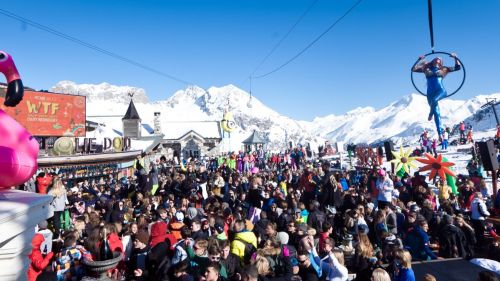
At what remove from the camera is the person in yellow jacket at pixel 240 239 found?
19.0ft

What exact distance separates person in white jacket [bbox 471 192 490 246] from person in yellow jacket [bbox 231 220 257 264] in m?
5.47

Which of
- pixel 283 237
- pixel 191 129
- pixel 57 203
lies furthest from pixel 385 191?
pixel 191 129

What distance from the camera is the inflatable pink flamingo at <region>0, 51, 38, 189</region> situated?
2.49m

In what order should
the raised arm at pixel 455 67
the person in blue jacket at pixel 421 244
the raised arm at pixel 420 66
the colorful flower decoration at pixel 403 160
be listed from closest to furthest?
the person in blue jacket at pixel 421 244 < the raised arm at pixel 455 67 < the raised arm at pixel 420 66 < the colorful flower decoration at pixel 403 160

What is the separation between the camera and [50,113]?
2569cm

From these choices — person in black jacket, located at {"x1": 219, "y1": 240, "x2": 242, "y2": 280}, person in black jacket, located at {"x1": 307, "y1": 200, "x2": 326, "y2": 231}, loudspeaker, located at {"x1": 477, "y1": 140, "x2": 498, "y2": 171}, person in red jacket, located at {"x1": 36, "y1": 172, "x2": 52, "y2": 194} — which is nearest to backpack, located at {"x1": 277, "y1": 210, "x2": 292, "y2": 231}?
person in black jacket, located at {"x1": 307, "y1": 200, "x2": 326, "y2": 231}

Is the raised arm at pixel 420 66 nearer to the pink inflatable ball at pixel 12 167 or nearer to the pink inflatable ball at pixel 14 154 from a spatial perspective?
the pink inflatable ball at pixel 14 154

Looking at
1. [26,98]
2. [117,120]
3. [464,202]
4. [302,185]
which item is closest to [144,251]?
[302,185]

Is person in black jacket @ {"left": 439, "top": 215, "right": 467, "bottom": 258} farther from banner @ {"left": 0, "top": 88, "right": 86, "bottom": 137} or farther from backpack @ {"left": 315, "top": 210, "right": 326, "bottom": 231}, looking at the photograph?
banner @ {"left": 0, "top": 88, "right": 86, "bottom": 137}

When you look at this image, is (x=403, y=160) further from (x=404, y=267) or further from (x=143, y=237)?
(x=143, y=237)

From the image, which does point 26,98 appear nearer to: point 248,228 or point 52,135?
Result: point 52,135

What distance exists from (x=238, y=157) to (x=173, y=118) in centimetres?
2885

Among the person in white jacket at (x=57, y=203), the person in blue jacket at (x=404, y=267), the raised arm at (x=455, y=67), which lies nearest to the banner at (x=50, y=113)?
the person in white jacket at (x=57, y=203)

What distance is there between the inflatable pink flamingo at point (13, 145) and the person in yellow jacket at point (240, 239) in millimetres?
3714
